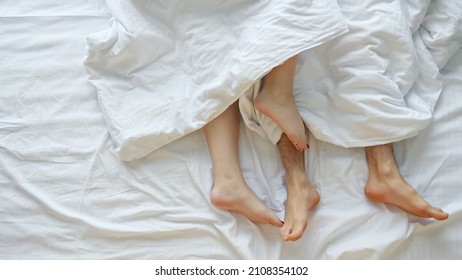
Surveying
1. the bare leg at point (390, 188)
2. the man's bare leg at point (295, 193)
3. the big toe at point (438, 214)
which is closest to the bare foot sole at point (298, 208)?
the man's bare leg at point (295, 193)

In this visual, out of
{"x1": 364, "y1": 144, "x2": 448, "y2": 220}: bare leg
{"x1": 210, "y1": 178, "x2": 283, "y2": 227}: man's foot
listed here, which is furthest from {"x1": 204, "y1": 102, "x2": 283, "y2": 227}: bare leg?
{"x1": 364, "y1": 144, "x2": 448, "y2": 220}: bare leg

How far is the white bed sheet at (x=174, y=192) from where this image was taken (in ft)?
3.67

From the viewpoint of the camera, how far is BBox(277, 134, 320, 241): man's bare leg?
110 cm

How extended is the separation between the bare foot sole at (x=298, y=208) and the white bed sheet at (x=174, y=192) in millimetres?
29

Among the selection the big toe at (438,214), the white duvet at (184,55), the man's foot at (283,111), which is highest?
the white duvet at (184,55)

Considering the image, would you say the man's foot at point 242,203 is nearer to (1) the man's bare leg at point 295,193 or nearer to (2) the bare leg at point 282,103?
(1) the man's bare leg at point 295,193

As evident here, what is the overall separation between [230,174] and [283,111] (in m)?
0.16

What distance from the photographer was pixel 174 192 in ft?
3.84

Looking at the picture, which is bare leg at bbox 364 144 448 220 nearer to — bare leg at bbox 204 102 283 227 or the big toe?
the big toe

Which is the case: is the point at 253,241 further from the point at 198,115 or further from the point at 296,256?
the point at 198,115

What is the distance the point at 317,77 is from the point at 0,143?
652 millimetres
